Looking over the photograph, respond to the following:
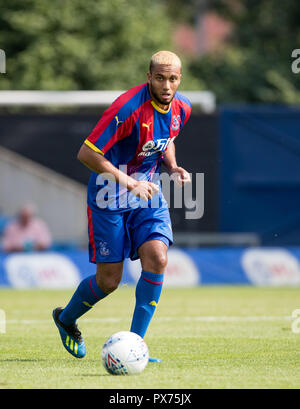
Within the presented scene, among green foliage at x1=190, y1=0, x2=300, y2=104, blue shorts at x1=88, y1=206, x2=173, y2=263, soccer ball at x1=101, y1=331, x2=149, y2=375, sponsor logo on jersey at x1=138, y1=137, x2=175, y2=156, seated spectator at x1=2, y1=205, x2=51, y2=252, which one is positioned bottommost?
seated spectator at x1=2, y1=205, x2=51, y2=252

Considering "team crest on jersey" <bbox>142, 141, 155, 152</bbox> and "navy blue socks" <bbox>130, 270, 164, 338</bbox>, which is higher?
"team crest on jersey" <bbox>142, 141, 155, 152</bbox>

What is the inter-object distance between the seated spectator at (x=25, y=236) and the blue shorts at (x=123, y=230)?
9.69m

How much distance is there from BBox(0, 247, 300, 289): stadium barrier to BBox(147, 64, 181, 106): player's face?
9.29 meters

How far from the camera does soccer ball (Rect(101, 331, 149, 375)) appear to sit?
6410 mm

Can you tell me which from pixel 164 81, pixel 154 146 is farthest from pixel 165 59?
pixel 154 146

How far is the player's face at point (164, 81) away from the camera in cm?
704

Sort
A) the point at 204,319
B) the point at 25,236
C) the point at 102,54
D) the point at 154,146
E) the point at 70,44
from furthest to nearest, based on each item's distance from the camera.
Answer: the point at 102,54 → the point at 70,44 → the point at 25,236 → the point at 204,319 → the point at 154,146

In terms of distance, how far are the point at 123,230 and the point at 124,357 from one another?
128 centimetres

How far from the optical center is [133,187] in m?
6.86

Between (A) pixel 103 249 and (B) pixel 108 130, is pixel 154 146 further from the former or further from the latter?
(A) pixel 103 249

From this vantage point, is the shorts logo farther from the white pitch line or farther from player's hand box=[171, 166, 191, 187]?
the white pitch line

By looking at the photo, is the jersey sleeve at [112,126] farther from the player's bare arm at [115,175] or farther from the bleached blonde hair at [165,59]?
the bleached blonde hair at [165,59]

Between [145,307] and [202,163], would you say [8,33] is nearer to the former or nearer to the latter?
[202,163]

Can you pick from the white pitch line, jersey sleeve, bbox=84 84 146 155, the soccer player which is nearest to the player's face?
the soccer player
